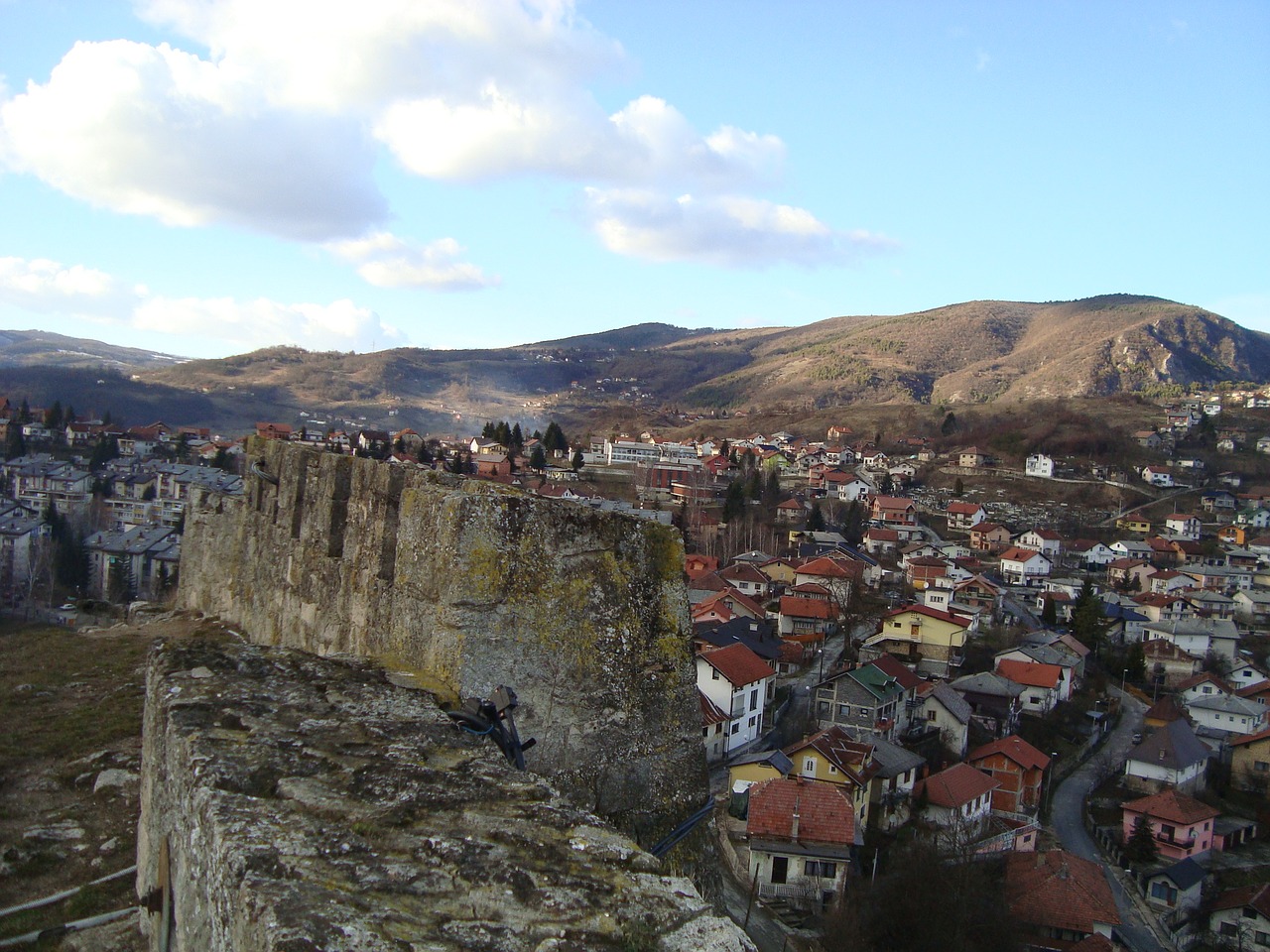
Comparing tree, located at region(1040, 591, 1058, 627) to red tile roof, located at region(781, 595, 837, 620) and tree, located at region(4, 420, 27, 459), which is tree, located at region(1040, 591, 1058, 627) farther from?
tree, located at region(4, 420, 27, 459)

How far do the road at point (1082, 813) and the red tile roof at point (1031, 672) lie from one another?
120 inches

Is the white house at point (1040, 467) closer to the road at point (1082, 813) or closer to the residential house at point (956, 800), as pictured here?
the road at point (1082, 813)

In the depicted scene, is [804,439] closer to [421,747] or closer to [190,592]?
[190,592]

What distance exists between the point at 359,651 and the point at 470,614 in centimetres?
173

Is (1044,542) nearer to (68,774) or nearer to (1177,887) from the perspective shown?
(1177,887)

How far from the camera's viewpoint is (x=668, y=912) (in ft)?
8.13

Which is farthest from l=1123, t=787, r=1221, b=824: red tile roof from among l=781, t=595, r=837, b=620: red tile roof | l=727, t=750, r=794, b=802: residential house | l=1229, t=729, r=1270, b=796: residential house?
l=781, t=595, r=837, b=620: red tile roof

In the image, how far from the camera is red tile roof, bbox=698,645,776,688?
30266 millimetres

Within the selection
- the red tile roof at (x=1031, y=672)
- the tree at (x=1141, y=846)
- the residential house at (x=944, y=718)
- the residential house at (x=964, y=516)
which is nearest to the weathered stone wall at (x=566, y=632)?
the tree at (x=1141, y=846)

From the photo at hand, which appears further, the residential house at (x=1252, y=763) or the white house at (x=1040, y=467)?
the white house at (x=1040, y=467)

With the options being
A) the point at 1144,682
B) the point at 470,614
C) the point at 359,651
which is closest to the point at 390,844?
the point at 470,614

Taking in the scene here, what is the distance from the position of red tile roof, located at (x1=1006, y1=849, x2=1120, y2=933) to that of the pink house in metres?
6.38

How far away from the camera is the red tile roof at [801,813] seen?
23.0m

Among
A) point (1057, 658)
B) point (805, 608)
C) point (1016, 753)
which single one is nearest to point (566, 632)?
point (1016, 753)
